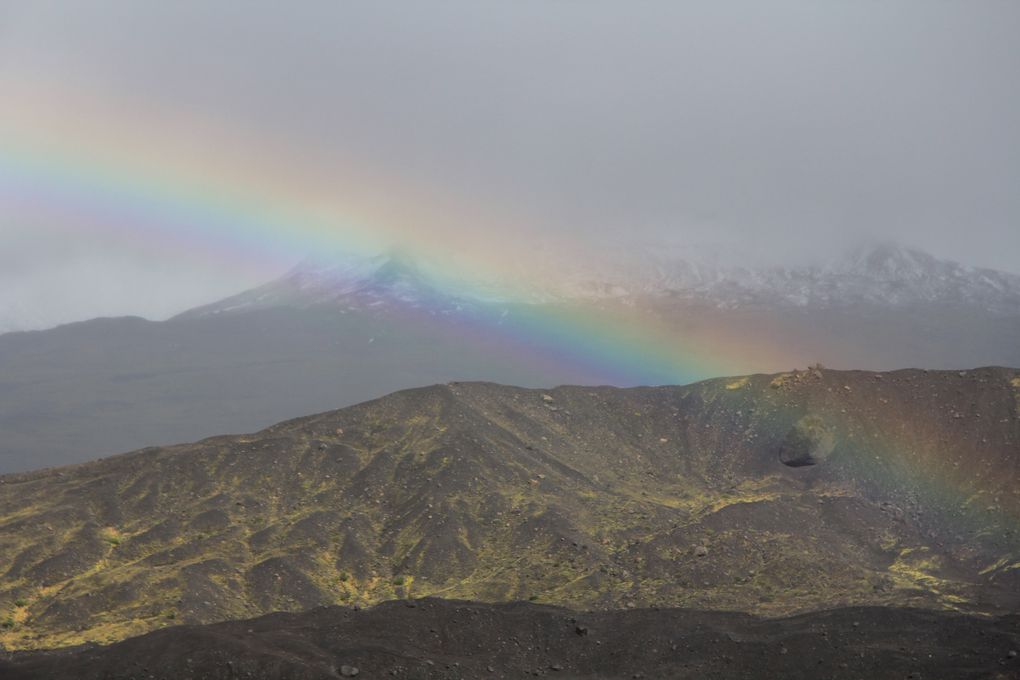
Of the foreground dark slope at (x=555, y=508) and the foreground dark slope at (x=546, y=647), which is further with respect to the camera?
the foreground dark slope at (x=555, y=508)

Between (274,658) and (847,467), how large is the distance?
48554 millimetres

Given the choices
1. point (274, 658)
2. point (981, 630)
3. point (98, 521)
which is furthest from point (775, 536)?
point (98, 521)

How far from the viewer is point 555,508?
243 feet

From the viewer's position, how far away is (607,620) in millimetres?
58531

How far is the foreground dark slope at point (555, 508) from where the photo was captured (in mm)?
63750

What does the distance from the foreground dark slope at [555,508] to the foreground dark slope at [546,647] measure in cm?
463

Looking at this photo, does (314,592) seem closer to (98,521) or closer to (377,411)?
(98,521)

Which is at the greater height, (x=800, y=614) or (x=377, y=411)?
(x=377, y=411)

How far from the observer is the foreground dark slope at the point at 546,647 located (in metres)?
49.0

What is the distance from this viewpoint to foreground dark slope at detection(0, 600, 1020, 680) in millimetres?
49031

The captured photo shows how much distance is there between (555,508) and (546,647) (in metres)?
19.1

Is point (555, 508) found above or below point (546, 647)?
above

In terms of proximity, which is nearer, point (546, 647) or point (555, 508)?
point (546, 647)

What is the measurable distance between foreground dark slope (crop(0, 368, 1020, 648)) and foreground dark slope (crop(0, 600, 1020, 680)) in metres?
4.63
